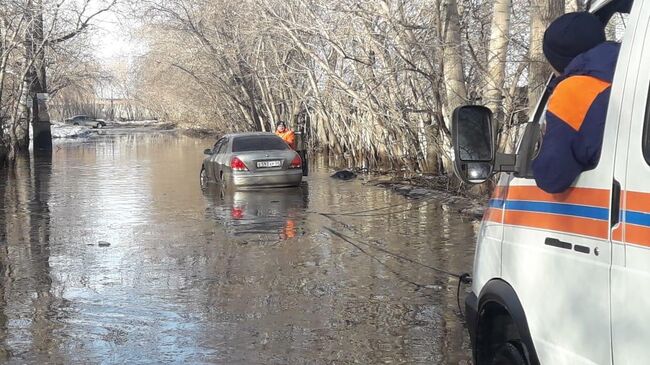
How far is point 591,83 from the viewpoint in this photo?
2871 mm

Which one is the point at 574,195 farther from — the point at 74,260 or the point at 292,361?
the point at 74,260

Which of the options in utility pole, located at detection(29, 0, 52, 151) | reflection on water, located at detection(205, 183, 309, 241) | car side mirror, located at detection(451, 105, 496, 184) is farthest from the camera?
utility pole, located at detection(29, 0, 52, 151)

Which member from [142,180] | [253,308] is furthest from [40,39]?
[253,308]

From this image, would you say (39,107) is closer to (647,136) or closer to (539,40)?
(539,40)

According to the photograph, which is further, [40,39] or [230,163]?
[40,39]

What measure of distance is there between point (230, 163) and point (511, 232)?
549 inches

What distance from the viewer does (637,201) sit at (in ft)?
8.06

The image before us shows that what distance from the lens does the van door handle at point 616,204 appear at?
101 inches

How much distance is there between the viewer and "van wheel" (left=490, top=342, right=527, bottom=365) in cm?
333

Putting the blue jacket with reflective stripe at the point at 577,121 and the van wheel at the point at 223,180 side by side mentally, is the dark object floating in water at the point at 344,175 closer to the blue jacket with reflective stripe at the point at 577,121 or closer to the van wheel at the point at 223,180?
the van wheel at the point at 223,180

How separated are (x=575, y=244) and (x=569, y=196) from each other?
0.20 meters

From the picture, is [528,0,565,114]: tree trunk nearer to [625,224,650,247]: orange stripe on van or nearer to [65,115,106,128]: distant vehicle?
[625,224,650,247]: orange stripe on van

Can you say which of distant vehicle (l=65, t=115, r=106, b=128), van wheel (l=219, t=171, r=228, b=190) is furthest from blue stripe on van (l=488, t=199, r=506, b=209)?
distant vehicle (l=65, t=115, r=106, b=128)

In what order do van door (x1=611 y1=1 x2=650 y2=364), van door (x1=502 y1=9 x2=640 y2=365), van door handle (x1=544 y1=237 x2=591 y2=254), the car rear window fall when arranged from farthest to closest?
the car rear window < van door handle (x1=544 y1=237 x2=591 y2=254) < van door (x1=502 y1=9 x2=640 y2=365) < van door (x1=611 y1=1 x2=650 y2=364)
